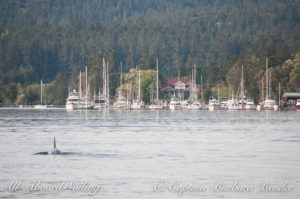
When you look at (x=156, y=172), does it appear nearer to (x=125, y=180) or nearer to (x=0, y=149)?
(x=125, y=180)

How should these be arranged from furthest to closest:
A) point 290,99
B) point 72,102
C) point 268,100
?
point 72,102 < point 290,99 < point 268,100

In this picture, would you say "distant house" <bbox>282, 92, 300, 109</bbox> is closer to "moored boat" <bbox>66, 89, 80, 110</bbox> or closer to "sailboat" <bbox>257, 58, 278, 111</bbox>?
"sailboat" <bbox>257, 58, 278, 111</bbox>

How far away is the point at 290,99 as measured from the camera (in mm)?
181750

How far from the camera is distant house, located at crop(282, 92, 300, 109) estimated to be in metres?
180

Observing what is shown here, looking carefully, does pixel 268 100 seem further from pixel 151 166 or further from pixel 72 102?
pixel 151 166

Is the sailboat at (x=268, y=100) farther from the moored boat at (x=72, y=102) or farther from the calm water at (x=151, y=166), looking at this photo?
the calm water at (x=151, y=166)

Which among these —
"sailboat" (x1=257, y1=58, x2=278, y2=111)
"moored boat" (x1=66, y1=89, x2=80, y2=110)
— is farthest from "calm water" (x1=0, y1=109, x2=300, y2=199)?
"moored boat" (x1=66, y1=89, x2=80, y2=110)

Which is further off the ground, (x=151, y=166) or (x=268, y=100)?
(x=268, y=100)

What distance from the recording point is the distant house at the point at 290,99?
179500 millimetres

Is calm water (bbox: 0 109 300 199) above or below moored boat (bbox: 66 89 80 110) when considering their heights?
below

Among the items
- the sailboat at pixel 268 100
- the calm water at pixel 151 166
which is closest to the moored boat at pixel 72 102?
the sailboat at pixel 268 100

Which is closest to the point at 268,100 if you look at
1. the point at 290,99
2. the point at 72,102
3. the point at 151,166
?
the point at 290,99

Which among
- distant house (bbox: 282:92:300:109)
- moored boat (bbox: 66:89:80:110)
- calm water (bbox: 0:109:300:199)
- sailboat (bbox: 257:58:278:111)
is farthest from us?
moored boat (bbox: 66:89:80:110)

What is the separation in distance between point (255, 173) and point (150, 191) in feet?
28.2
